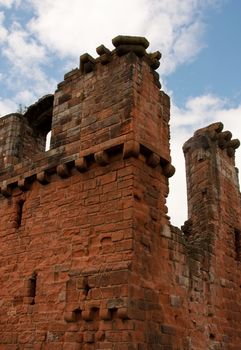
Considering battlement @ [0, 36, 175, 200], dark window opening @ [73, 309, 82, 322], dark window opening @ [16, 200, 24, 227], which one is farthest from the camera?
dark window opening @ [16, 200, 24, 227]

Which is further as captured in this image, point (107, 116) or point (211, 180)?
point (211, 180)

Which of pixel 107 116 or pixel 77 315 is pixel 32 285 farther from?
→ pixel 107 116

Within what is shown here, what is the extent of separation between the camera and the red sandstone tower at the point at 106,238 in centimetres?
616

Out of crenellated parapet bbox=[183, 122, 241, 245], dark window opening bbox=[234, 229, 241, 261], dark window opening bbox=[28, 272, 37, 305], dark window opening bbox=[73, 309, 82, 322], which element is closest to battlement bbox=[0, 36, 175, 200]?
dark window opening bbox=[28, 272, 37, 305]

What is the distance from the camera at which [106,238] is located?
254 inches

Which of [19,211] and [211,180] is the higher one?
[211,180]

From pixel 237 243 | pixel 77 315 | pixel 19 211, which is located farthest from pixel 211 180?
pixel 77 315

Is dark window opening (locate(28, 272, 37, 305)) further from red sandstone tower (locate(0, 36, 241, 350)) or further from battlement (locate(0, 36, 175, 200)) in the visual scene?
battlement (locate(0, 36, 175, 200))

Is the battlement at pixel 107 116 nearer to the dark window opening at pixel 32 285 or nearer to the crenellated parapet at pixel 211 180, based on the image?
the dark window opening at pixel 32 285

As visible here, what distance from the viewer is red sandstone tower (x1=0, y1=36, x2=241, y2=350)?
6.16 m

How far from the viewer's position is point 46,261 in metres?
7.18

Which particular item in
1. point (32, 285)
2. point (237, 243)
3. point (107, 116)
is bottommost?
point (32, 285)

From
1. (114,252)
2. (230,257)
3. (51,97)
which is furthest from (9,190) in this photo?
(230,257)

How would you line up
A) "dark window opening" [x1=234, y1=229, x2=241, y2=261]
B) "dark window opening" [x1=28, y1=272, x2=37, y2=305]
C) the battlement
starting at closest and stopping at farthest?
the battlement → "dark window opening" [x1=28, y1=272, x2=37, y2=305] → "dark window opening" [x1=234, y1=229, x2=241, y2=261]
